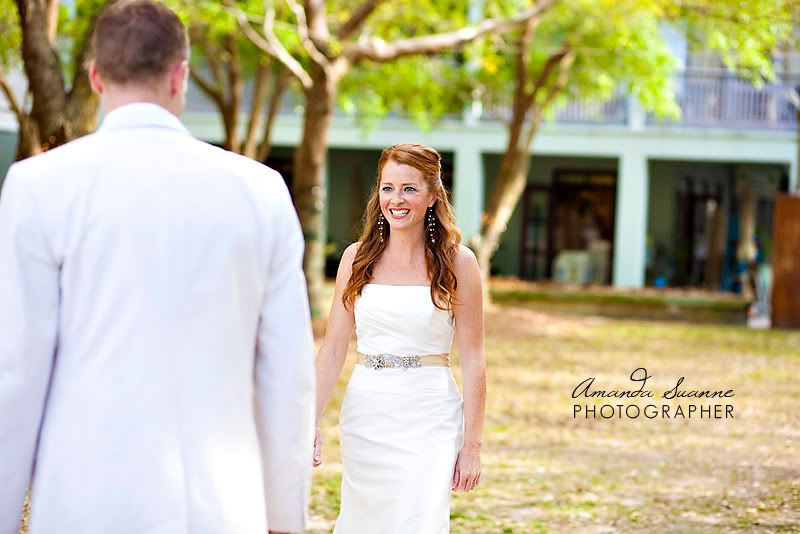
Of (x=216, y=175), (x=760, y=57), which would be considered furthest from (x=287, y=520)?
(x=760, y=57)

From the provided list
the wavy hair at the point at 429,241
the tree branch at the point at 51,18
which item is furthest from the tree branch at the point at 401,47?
the wavy hair at the point at 429,241

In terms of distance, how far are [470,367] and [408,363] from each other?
246mm

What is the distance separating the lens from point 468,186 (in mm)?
29281

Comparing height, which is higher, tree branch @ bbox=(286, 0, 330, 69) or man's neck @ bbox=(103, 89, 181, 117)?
tree branch @ bbox=(286, 0, 330, 69)

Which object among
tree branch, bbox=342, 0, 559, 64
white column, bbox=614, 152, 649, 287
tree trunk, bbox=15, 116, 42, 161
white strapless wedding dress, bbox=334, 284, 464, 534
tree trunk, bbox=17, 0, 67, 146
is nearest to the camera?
white strapless wedding dress, bbox=334, 284, 464, 534

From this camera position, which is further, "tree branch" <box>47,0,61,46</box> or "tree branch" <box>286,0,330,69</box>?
"tree branch" <box>286,0,330,69</box>

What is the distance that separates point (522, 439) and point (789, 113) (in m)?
21.4

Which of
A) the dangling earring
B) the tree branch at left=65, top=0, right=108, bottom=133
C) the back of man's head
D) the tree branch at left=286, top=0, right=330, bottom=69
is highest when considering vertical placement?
the tree branch at left=286, top=0, right=330, bottom=69

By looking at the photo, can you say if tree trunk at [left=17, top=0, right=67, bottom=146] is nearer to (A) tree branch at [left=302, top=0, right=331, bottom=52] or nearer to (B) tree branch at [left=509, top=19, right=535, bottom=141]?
(A) tree branch at [left=302, top=0, right=331, bottom=52]

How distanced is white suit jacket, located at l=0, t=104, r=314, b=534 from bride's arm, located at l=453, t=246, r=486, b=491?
1880 mm

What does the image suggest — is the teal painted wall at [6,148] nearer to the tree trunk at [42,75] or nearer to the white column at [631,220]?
the white column at [631,220]

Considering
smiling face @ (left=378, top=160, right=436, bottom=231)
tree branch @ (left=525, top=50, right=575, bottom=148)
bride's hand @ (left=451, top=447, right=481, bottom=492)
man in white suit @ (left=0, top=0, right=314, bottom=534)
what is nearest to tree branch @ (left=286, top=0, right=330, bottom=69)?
tree branch @ (left=525, top=50, right=575, bottom=148)

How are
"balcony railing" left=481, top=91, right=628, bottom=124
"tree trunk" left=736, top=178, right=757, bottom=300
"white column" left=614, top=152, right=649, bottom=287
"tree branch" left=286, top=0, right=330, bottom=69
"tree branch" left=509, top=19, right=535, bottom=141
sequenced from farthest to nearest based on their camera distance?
"balcony railing" left=481, top=91, right=628, bottom=124
"white column" left=614, top=152, right=649, bottom=287
"tree trunk" left=736, top=178, right=757, bottom=300
"tree branch" left=509, top=19, right=535, bottom=141
"tree branch" left=286, top=0, right=330, bottom=69

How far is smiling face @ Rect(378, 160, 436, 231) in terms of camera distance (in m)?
4.91
